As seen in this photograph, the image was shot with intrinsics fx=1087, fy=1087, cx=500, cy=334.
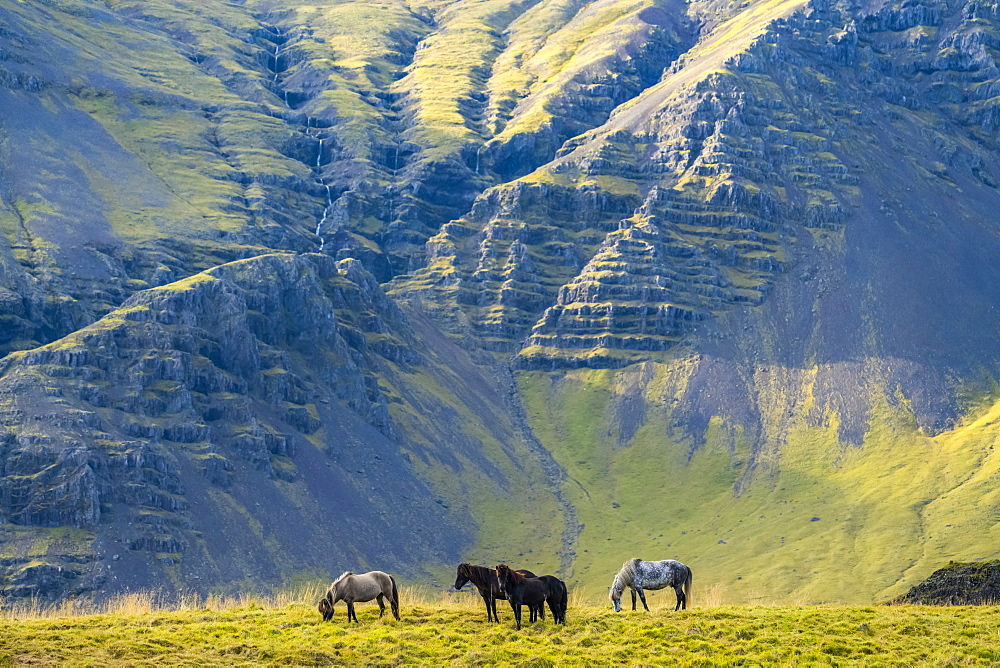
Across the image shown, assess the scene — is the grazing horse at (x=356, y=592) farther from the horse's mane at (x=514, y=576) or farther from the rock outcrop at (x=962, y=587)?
the rock outcrop at (x=962, y=587)

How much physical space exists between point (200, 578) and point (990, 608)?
156 metres

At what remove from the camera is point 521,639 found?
43.8 metres

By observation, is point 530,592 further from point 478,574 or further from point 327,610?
point 327,610

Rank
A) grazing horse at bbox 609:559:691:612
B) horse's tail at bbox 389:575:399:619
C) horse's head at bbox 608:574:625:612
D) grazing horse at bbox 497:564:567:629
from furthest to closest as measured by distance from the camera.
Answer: grazing horse at bbox 609:559:691:612, horse's head at bbox 608:574:625:612, horse's tail at bbox 389:575:399:619, grazing horse at bbox 497:564:567:629

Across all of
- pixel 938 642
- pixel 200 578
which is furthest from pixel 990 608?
pixel 200 578

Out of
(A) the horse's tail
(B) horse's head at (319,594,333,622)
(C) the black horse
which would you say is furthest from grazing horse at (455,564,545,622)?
(B) horse's head at (319,594,333,622)

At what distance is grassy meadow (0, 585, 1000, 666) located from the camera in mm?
40812

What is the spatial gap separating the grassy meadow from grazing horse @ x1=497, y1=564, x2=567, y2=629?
0.78m

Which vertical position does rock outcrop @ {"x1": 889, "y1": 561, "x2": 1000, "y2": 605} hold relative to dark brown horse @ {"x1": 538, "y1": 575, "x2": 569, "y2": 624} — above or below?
below

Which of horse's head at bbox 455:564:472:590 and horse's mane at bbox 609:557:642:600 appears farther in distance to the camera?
horse's mane at bbox 609:557:642:600

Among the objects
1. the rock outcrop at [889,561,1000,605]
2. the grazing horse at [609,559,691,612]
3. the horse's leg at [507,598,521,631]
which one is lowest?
the rock outcrop at [889,561,1000,605]

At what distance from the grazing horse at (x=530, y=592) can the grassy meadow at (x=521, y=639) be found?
784mm

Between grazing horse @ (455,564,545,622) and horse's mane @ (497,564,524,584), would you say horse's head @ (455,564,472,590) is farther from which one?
horse's mane @ (497,564,524,584)

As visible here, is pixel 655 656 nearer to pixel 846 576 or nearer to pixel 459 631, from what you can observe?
pixel 459 631
